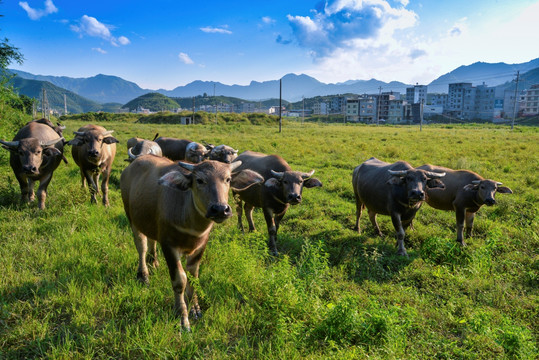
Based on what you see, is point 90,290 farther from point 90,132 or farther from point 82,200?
point 90,132

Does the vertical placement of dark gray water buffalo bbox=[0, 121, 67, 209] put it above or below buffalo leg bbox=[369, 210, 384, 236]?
above

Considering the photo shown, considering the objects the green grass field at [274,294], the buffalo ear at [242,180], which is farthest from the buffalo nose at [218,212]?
the green grass field at [274,294]

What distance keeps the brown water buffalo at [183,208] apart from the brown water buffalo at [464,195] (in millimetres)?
5364

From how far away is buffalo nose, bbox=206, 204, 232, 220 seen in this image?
10.7ft

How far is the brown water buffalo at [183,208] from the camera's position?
3.50 metres

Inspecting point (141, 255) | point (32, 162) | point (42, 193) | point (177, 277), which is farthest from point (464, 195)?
point (32, 162)

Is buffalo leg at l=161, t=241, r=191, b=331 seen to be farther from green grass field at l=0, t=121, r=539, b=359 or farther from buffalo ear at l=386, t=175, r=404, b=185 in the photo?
buffalo ear at l=386, t=175, r=404, b=185

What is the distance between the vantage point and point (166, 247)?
3773 mm

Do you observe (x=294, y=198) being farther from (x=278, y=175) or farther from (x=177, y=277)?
(x=177, y=277)

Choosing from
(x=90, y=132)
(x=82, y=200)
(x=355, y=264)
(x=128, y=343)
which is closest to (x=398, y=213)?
(x=355, y=264)

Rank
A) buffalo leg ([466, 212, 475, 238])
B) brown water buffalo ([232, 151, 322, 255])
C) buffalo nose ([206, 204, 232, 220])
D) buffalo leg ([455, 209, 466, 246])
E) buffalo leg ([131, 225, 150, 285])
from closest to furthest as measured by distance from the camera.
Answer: buffalo nose ([206, 204, 232, 220]), buffalo leg ([131, 225, 150, 285]), brown water buffalo ([232, 151, 322, 255]), buffalo leg ([455, 209, 466, 246]), buffalo leg ([466, 212, 475, 238])

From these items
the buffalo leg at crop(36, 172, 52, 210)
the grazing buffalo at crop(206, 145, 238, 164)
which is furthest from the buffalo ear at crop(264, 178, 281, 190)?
the buffalo leg at crop(36, 172, 52, 210)

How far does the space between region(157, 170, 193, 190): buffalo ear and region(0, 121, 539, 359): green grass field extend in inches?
58.5

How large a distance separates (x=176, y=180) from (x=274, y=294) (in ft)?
6.11
